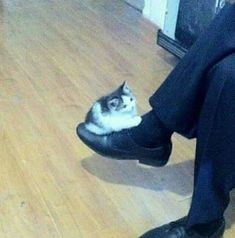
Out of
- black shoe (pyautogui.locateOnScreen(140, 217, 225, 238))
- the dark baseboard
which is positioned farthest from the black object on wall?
black shoe (pyautogui.locateOnScreen(140, 217, 225, 238))

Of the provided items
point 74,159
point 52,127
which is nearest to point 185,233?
point 74,159

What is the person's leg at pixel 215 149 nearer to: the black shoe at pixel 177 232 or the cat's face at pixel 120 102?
the black shoe at pixel 177 232

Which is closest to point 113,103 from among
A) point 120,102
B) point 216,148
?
point 120,102

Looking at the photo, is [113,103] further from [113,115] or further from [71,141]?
[71,141]

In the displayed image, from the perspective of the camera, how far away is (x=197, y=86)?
Answer: 3.68ft

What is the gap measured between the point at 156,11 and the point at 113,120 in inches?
58.4

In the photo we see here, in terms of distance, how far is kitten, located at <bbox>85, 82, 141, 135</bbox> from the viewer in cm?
135

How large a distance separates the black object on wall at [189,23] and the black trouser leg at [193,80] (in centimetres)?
81

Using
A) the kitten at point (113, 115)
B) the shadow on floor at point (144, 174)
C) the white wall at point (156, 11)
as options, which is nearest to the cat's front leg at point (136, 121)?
the kitten at point (113, 115)

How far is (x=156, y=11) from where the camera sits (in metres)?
2.71

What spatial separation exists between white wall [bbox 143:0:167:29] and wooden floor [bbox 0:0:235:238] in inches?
2.3

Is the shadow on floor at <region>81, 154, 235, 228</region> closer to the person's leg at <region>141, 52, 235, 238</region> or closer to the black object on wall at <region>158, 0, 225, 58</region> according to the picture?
the person's leg at <region>141, 52, 235, 238</region>

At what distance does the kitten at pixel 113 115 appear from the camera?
1.35 m

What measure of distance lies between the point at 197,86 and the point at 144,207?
1.29 ft
